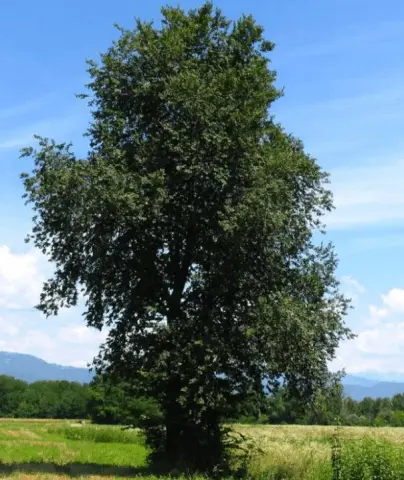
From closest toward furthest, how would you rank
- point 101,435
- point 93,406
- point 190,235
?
point 190,235
point 101,435
point 93,406

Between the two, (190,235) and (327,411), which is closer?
(190,235)

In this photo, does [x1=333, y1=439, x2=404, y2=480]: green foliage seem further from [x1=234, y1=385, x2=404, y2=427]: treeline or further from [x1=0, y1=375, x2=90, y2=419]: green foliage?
[x1=0, y1=375, x2=90, y2=419]: green foliage

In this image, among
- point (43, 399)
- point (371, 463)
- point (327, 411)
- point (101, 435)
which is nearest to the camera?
point (371, 463)

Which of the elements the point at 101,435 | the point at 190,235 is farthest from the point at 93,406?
the point at 190,235

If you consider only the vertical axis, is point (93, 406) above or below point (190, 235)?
below

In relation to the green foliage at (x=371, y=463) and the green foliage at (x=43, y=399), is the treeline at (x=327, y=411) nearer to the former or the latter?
the green foliage at (x=371, y=463)

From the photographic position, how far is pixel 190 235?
27.3 metres

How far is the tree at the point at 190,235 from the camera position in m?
24.9

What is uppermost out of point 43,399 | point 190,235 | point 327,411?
point 190,235

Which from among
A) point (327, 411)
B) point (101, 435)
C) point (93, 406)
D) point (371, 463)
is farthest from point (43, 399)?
point (371, 463)

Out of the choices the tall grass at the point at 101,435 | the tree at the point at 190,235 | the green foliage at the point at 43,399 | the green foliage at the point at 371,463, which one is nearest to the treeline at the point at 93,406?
the green foliage at the point at 43,399

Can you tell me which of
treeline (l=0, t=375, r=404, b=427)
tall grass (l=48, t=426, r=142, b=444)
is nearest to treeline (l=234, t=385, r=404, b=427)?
treeline (l=0, t=375, r=404, b=427)

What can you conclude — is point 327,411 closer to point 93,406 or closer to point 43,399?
point 93,406

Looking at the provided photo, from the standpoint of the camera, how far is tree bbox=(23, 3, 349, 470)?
24.9m
